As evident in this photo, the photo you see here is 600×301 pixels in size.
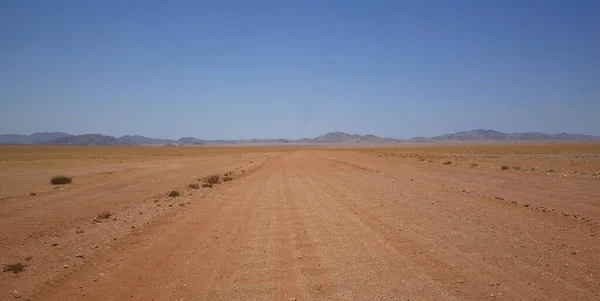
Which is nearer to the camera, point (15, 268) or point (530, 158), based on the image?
point (15, 268)

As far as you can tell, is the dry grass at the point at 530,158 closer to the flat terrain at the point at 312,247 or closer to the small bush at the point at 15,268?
the flat terrain at the point at 312,247

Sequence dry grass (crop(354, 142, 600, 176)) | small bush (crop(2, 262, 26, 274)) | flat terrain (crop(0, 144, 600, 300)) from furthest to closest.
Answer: dry grass (crop(354, 142, 600, 176))
small bush (crop(2, 262, 26, 274))
flat terrain (crop(0, 144, 600, 300))

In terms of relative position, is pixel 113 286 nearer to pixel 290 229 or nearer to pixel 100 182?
pixel 290 229

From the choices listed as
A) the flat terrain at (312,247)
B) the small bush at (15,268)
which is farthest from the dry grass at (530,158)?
the small bush at (15,268)

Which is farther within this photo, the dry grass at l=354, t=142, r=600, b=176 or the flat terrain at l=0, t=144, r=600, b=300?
the dry grass at l=354, t=142, r=600, b=176

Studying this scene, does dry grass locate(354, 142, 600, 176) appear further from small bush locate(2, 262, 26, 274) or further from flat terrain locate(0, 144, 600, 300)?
small bush locate(2, 262, 26, 274)

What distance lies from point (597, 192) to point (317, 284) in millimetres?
14382

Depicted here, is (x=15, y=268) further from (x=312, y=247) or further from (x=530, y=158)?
(x=530, y=158)

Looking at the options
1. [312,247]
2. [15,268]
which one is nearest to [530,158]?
[312,247]

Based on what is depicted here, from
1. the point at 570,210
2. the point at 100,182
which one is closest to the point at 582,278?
the point at 570,210

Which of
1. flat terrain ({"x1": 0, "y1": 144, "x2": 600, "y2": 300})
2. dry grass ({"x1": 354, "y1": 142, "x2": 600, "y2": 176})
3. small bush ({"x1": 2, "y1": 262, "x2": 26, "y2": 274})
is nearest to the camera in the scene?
Result: flat terrain ({"x1": 0, "y1": 144, "x2": 600, "y2": 300})

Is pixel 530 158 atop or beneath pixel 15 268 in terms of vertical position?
atop

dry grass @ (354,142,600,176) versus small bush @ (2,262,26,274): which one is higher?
dry grass @ (354,142,600,176)

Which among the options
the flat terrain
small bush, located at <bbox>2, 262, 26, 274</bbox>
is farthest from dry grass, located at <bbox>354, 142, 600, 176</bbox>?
small bush, located at <bbox>2, 262, 26, 274</bbox>
